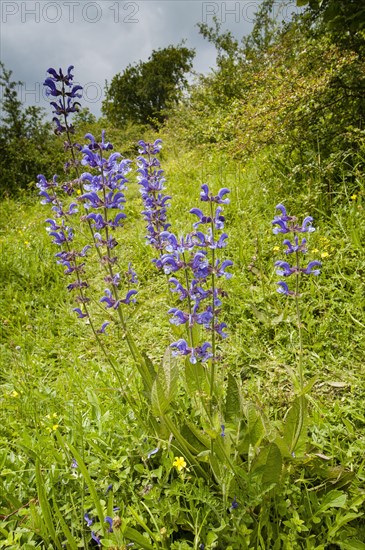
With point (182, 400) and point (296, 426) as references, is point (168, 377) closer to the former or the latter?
point (182, 400)

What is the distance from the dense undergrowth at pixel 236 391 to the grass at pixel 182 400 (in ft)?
0.04

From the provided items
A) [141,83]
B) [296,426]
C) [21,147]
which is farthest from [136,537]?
[141,83]

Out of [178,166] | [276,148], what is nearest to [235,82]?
[178,166]

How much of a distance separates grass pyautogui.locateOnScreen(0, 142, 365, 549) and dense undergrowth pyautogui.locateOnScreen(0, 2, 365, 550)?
1cm

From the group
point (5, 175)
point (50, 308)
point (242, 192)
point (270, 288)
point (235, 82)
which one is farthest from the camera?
point (5, 175)

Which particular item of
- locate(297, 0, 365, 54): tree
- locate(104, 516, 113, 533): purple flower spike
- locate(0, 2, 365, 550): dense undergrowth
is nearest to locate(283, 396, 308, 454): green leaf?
locate(0, 2, 365, 550): dense undergrowth

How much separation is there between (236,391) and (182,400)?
471mm

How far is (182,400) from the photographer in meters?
2.04

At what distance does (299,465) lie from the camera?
1625 millimetres

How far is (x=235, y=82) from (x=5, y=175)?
6.12 meters

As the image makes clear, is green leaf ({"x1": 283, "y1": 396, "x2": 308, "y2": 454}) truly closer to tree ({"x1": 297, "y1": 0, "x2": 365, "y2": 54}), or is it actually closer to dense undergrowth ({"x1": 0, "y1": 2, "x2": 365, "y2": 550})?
dense undergrowth ({"x1": 0, "y1": 2, "x2": 365, "y2": 550})

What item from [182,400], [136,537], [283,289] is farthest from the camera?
[182,400]

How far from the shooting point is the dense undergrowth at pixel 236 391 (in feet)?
4.80

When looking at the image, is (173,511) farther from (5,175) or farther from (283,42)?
(5,175)
